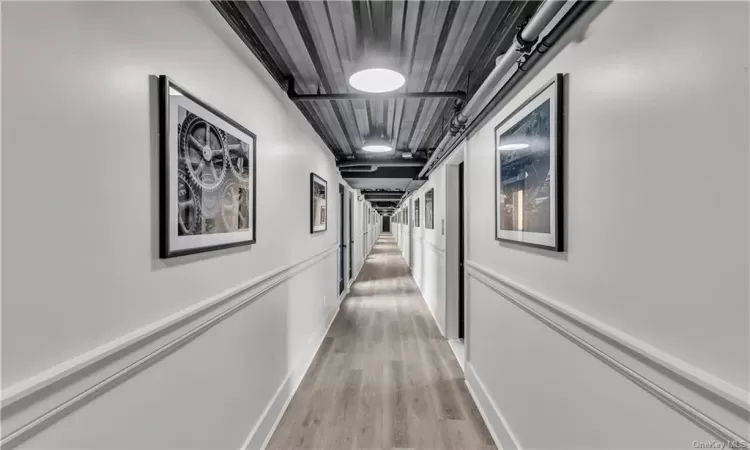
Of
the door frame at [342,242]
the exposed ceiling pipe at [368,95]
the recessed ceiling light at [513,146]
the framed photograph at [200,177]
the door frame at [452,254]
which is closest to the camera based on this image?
the framed photograph at [200,177]

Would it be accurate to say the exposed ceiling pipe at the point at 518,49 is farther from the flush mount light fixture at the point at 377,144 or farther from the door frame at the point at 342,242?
the door frame at the point at 342,242

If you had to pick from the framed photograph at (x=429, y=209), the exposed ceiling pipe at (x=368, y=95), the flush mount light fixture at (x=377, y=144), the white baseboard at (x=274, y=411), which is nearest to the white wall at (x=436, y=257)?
the framed photograph at (x=429, y=209)

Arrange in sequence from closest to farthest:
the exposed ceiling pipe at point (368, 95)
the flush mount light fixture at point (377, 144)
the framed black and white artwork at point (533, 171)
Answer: the framed black and white artwork at point (533, 171) → the exposed ceiling pipe at point (368, 95) → the flush mount light fixture at point (377, 144)

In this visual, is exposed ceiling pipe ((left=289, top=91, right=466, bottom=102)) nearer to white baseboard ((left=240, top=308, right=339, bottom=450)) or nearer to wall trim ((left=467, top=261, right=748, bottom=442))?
wall trim ((left=467, top=261, right=748, bottom=442))

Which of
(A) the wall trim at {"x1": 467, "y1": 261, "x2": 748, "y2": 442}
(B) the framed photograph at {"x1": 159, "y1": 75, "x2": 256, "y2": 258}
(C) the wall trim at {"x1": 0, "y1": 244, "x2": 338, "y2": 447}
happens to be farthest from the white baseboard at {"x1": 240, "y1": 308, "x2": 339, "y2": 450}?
(A) the wall trim at {"x1": 467, "y1": 261, "x2": 748, "y2": 442}

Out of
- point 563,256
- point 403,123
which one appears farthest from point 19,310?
point 403,123

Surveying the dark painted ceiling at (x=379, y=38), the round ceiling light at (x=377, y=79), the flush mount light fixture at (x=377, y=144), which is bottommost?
the round ceiling light at (x=377, y=79)

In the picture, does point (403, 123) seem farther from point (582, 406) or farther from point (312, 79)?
point (582, 406)

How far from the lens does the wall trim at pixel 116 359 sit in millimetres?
833

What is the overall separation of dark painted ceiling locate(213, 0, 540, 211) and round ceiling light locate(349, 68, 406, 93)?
0.58 feet

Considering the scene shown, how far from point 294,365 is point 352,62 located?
259 centimetres

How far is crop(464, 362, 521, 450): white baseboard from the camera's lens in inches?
87.4

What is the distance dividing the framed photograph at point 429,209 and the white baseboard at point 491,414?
2.89 m

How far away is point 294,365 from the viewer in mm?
3166
